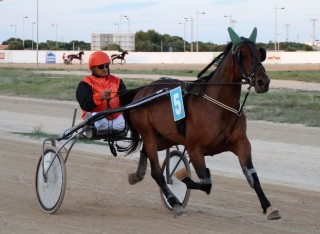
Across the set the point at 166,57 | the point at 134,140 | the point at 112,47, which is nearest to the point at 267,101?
the point at 134,140

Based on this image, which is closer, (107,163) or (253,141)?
(107,163)

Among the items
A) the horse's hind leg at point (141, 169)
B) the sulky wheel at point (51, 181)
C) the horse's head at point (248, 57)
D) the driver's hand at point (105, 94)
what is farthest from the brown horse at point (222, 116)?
the sulky wheel at point (51, 181)

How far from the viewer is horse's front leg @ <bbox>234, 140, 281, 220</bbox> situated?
7230 millimetres

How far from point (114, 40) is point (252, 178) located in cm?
11352

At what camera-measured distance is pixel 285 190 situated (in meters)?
10.2

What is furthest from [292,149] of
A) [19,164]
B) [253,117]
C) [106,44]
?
[106,44]

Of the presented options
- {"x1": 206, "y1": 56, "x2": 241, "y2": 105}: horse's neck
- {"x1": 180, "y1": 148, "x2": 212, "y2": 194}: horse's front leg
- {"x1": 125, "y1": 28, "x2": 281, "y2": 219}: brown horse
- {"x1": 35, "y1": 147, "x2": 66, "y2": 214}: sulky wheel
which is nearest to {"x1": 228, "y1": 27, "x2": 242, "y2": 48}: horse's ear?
{"x1": 125, "y1": 28, "x2": 281, "y2": 219}: brown horse

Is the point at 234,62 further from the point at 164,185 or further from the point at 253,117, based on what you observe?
the point at 253,117

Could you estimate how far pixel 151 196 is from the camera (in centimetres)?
977

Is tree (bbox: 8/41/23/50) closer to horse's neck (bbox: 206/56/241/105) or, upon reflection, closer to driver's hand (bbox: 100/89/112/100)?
driver's hand (bbox: 100/89/112/100)

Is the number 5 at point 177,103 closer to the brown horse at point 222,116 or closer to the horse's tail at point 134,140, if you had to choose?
the brown horse at point 222,116

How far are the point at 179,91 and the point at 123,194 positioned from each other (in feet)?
7.71

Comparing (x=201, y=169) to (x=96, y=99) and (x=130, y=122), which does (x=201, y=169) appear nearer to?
(x=130, y=122)

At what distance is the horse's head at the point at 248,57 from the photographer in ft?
23.7
